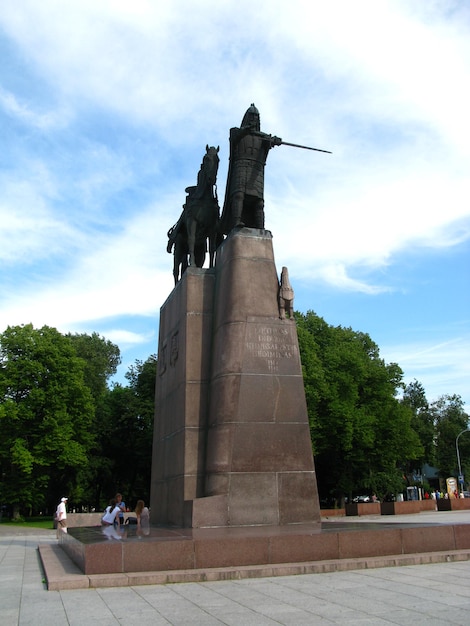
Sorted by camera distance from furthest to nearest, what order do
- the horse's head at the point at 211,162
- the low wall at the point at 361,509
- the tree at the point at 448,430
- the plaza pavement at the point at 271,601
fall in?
the tree at the point at 448,430 → the low wall at the point at 361,509 → the horse's head at the point at 211,162 → the plaza pavement at the point at 271,601

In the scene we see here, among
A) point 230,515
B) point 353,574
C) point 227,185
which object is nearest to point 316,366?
point 227,185

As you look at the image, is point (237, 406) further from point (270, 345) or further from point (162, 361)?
point (162, 361)

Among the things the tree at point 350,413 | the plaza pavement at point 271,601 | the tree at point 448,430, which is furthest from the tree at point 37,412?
the tree at point 448,430

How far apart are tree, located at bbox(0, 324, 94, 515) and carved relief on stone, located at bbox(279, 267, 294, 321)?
2777 centimetres

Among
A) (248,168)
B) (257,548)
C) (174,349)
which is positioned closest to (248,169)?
(248,168)

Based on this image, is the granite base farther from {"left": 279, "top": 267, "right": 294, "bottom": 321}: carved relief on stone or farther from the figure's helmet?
the figure's helmet

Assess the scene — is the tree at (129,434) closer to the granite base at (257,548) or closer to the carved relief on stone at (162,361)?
the carved relief on stone at (162,361)

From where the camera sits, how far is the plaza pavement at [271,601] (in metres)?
6.11

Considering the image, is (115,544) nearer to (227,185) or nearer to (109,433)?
(227,185)

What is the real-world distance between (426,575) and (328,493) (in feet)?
129

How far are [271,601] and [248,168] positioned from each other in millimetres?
11097

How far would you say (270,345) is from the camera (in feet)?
45.2

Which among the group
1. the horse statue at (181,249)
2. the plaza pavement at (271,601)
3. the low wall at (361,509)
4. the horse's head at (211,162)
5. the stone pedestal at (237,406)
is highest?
the horse's head at (211,162)

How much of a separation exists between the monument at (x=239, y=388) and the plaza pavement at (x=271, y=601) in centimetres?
371
